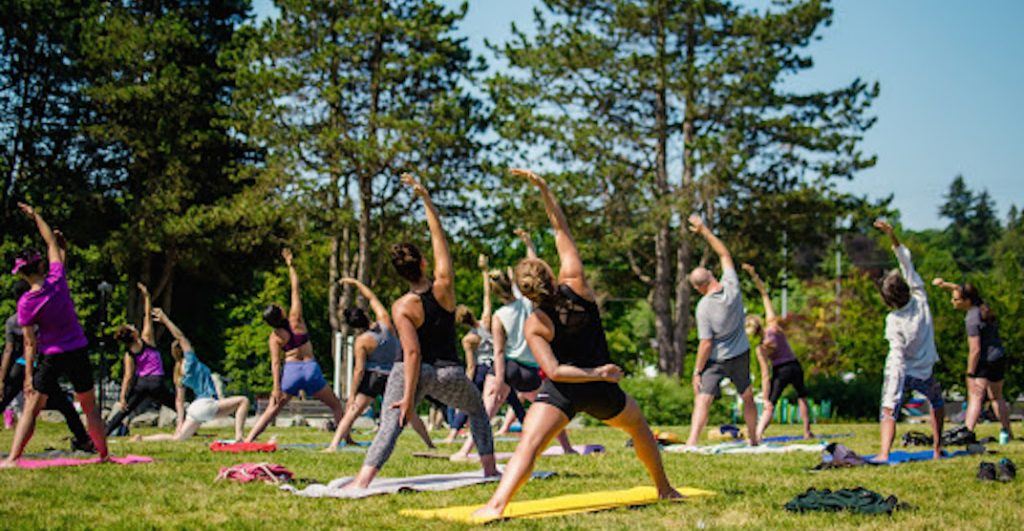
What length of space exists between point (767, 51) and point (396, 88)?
10996 mm

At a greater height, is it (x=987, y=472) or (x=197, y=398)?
(x=197, y=398)

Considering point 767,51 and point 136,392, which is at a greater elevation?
point 767,51

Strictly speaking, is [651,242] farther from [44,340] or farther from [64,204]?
[44,340]

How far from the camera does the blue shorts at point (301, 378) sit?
12.8 meters

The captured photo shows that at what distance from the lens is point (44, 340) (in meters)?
9.79

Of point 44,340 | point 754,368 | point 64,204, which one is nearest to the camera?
point 44,340

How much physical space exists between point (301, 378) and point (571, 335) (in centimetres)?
703

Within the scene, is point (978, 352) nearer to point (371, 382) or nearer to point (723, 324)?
point (723, 324)

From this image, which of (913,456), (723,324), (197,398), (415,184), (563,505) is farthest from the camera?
(197,398)

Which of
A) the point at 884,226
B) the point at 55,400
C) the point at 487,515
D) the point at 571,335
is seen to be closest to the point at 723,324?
the point at 884,226

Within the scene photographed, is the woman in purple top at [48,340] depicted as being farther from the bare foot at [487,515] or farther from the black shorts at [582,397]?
the black shorts at [582,397]

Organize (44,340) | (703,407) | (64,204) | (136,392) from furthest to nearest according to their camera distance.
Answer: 1. (64,204)
2. (136,392)
3. (703,407)
4. (44,340)

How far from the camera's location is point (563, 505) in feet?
22.5

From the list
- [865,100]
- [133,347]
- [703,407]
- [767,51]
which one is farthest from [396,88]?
→ [703,407]
